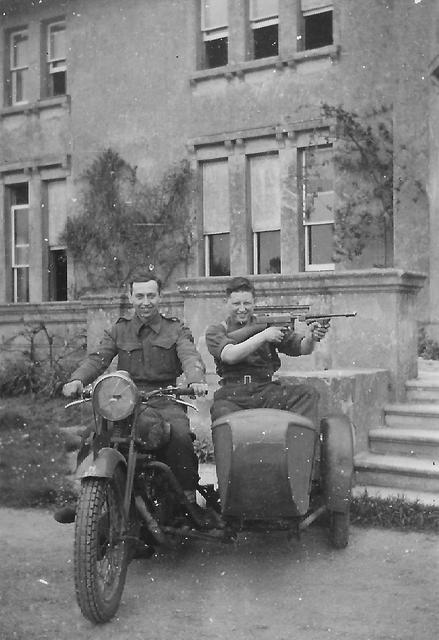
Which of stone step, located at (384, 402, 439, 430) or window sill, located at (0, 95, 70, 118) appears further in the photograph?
window sill, located at (0, 95, 70, 118)

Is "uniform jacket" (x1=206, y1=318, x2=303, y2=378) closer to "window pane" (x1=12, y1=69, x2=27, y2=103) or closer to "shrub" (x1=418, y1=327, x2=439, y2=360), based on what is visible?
"shrub" (x1=418, y1=327, x2=439, y2=360)

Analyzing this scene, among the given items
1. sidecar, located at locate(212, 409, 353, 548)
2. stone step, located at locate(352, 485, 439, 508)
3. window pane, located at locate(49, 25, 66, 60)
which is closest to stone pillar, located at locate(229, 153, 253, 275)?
window pane, located at locate(49, 25, 66, 60)

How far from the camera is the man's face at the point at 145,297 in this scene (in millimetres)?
5152

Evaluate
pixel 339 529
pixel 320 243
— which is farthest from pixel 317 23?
pixel 339 529

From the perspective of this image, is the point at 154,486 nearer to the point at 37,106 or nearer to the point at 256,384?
the point at 256,384

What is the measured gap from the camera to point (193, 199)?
48.6 feet

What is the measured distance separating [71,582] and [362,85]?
1047cm

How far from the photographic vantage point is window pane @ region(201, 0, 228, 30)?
48.2 ft

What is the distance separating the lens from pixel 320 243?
13805 mm

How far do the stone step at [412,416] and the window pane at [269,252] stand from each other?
24.1ft

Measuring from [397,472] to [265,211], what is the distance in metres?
8.78

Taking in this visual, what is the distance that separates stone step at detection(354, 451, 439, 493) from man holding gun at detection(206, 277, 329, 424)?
1.36 m

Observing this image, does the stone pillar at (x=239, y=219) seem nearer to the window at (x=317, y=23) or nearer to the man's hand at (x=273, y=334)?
the window at (x=317, y=23)

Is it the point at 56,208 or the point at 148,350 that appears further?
the point at 56,208
